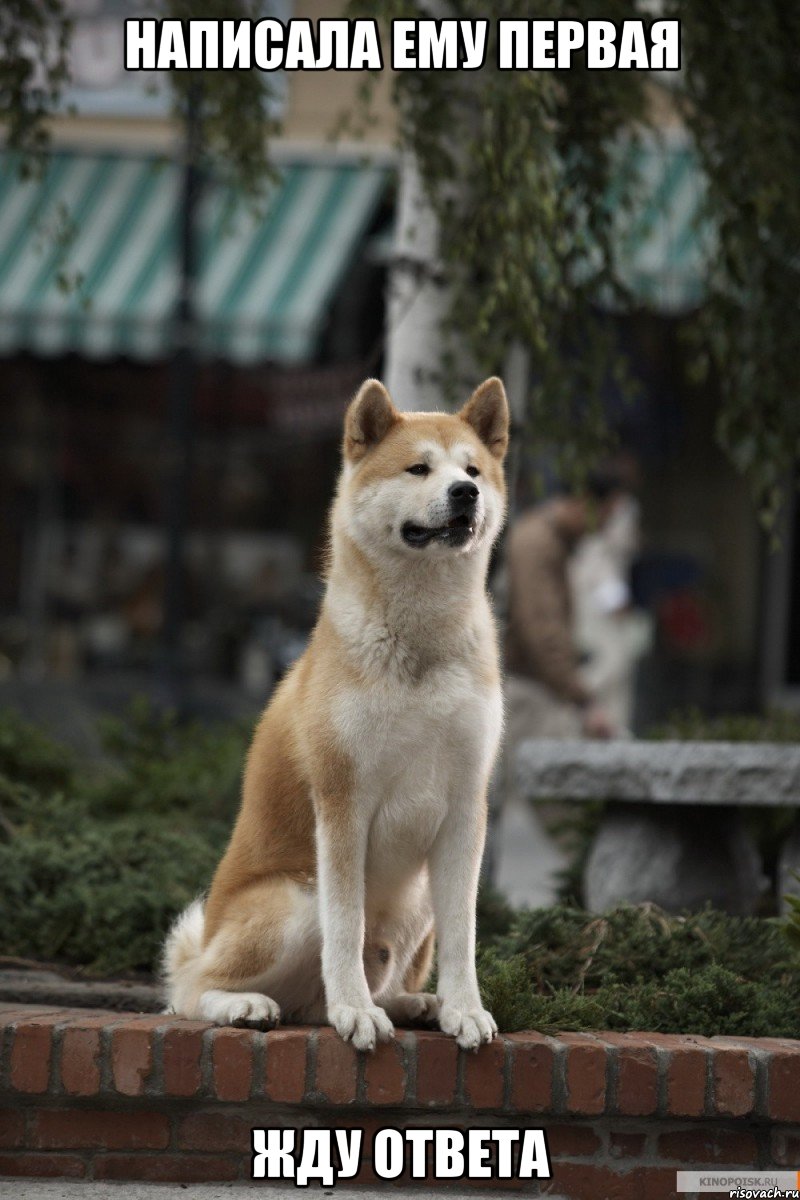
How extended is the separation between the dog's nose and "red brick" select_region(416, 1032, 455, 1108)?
3.88 feet

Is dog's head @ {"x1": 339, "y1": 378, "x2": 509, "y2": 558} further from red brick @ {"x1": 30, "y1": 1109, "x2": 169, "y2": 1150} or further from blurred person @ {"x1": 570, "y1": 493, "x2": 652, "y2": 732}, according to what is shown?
blurred person @ {"x1": 570, "y1": 493, "x2": 652, "y2": 732}

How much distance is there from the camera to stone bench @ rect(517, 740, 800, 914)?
5.09 meters

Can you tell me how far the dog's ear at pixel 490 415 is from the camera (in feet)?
11.7

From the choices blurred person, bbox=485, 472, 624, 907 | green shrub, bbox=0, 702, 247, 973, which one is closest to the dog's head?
green shrub, bbox=0, 702, 247, 973

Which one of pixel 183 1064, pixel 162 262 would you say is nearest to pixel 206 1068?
pixel 183 1064

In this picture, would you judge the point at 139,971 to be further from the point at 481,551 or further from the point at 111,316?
the point at 111,316

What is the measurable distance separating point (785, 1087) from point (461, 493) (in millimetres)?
1504

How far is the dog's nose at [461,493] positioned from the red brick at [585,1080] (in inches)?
48.4

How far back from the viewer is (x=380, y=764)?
332cm

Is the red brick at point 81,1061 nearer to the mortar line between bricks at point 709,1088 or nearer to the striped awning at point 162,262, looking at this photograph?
the mortar line between bricks at point 709,1088

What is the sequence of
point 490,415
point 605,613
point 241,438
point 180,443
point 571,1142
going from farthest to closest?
point 241,438, point 180,443, point 605,613, point 490,415, point 571,1142

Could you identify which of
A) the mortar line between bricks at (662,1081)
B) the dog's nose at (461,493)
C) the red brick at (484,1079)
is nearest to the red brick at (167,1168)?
the red brick at (484,1079)

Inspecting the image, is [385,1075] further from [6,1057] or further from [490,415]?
[490,415]

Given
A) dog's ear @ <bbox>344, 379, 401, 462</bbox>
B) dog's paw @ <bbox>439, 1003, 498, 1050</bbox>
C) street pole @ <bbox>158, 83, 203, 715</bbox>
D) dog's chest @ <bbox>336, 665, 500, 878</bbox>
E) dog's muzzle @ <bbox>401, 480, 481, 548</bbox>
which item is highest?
street pole @ <bbox>158, 83, 203, 715</bbox>
